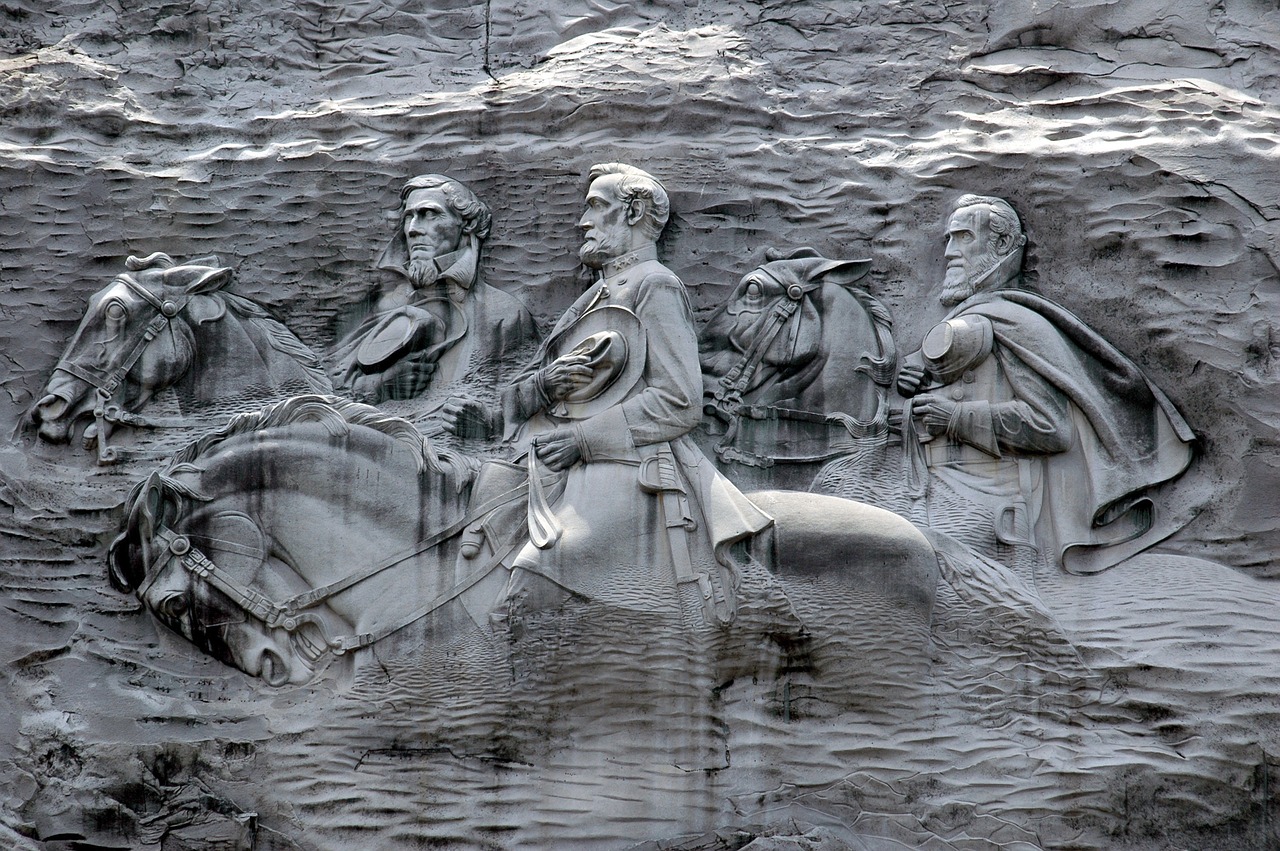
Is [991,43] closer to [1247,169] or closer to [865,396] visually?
[1247,169]

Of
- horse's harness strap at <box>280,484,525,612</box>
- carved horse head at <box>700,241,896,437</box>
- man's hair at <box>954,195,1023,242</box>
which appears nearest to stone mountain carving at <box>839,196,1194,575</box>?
carved horse head at <box>700,241,896,437</box>

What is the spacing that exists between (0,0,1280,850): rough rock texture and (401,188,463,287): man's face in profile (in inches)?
10.2

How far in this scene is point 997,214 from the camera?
10.3m

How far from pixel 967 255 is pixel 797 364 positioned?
3.42ft

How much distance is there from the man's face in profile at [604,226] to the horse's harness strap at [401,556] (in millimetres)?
1298

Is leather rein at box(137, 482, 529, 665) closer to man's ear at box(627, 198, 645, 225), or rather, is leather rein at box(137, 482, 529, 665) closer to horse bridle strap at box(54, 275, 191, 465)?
horse bridle strap at box(54, 275, 191, 465)

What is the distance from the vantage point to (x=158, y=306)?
10.3 metres

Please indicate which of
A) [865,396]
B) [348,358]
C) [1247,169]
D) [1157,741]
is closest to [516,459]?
[348,358]

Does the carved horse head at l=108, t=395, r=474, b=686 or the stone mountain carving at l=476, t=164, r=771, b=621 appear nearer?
the stone mountain carving at l=476, t=164, r=771, b=621

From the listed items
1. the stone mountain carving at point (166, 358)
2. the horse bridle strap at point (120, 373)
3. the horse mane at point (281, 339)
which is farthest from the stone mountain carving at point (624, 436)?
the horse bridle strap at point (120, 373)

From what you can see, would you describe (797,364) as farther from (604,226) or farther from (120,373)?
(120,373)

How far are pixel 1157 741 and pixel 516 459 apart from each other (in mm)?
3318

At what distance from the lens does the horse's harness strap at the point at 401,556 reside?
31.5 feet

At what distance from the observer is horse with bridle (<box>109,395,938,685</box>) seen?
31.3 ft
